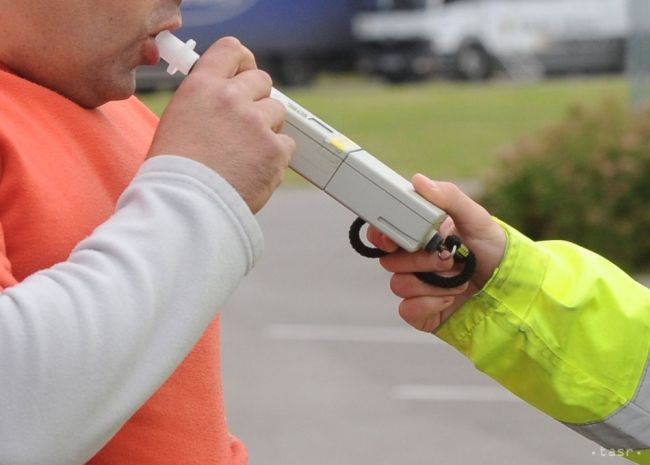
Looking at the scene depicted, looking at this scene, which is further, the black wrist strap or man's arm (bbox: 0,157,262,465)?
the black wrist strap

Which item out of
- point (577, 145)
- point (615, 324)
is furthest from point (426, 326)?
point (577, 145)

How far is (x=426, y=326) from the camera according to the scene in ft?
6.84

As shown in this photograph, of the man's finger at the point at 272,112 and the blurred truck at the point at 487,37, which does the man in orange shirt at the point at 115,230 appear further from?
the blurred truck at the point at 487,37

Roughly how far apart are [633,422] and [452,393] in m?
5.08

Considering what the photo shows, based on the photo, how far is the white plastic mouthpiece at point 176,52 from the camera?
1624mm

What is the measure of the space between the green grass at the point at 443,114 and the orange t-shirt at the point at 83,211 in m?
9.58

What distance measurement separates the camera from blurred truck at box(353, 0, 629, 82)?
84.2 feet

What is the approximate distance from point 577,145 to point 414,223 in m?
8.54

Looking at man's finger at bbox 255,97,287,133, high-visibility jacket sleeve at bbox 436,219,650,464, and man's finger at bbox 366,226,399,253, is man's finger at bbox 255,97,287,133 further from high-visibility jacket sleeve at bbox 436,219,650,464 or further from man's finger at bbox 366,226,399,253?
high-visibility jacket sleeve at bbox 436,219,650,464

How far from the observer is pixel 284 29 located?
83.7ft

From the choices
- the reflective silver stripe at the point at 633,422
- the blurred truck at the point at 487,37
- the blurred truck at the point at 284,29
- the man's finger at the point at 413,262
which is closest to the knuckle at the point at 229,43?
the man's finger at the point at 413,262

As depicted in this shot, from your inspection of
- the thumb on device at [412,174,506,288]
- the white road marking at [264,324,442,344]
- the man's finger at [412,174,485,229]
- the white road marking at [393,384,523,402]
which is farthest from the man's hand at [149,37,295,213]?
the white road marking at [264,324,442,344]

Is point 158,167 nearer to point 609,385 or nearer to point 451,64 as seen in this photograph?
point 609,385

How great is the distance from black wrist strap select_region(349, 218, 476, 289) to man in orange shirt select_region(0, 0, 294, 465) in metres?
0.24
